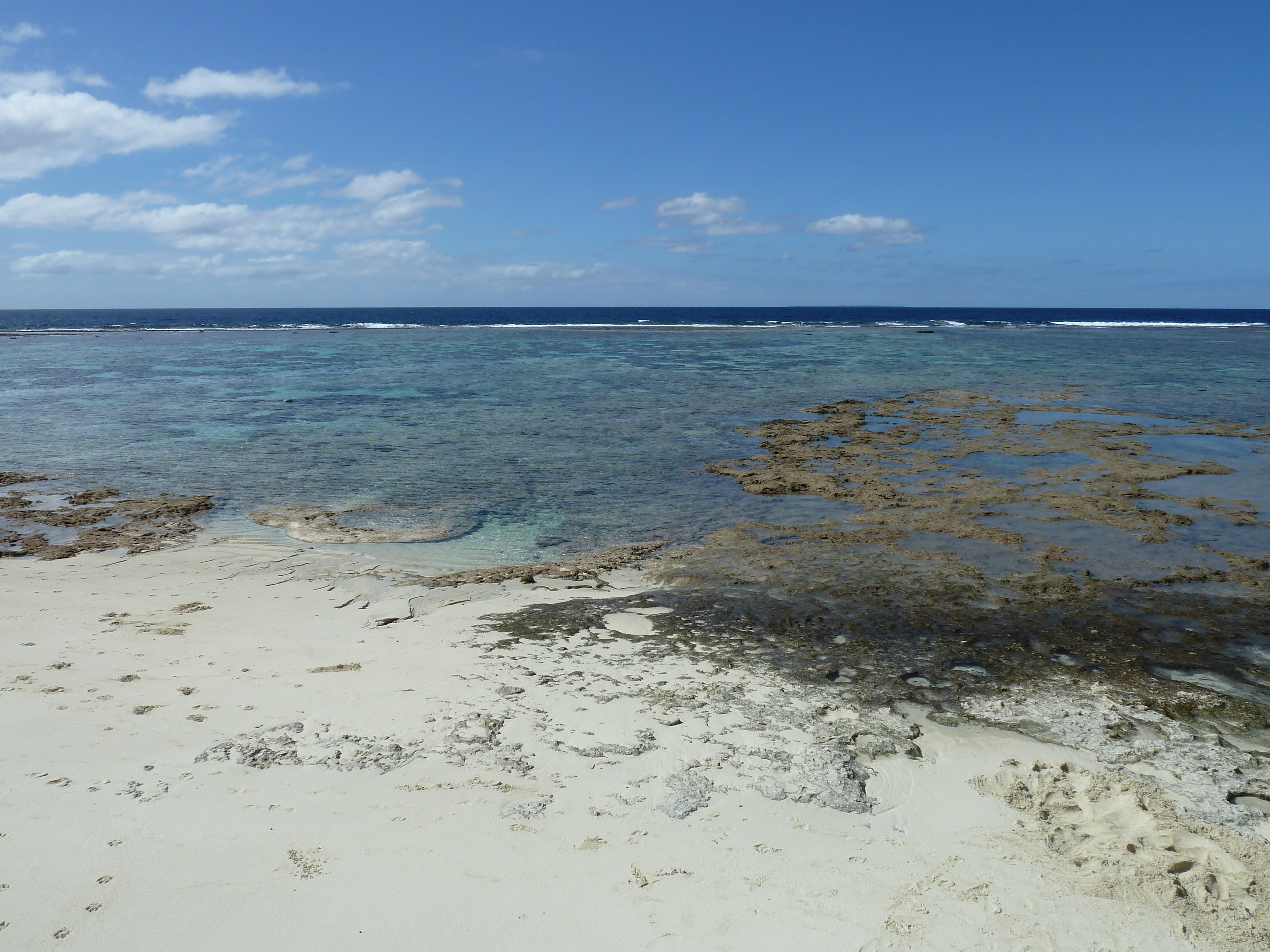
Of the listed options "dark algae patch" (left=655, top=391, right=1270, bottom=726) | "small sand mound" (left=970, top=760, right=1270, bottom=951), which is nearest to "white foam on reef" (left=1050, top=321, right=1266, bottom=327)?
"dark algae patch" (left=655, top=391, right=1270, bottom=726)

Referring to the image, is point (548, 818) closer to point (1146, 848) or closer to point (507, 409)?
point (1146, 848)

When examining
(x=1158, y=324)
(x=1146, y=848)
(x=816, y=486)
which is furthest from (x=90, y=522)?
(x=1158, y=324)

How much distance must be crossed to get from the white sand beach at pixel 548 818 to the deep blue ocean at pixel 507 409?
3942 mm

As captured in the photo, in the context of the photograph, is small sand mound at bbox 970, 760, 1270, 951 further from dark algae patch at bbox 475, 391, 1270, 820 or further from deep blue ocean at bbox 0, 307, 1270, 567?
deep blue ocean at bbox 0, 307, 1270, 567

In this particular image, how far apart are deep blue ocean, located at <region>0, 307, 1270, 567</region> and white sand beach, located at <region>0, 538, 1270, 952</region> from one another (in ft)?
12.9

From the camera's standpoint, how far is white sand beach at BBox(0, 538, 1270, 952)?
332 cm

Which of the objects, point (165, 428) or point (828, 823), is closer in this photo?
point (828, 823)

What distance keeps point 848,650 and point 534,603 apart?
10.1ft

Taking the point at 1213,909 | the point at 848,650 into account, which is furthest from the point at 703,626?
the point at 1213,909

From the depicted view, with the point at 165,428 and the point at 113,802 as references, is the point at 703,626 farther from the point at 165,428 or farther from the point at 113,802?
the point at 165,428

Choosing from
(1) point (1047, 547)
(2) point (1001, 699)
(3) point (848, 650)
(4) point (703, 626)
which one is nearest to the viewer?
(2) point (1001, 699)

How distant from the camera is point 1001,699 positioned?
5508 mm

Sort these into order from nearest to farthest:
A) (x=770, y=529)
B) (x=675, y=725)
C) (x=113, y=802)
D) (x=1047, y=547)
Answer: (x=113, y=802) → (x=675, y=725) → (x=1047, y=547) → (x=770, y=529)

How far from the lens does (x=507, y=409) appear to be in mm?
22875
